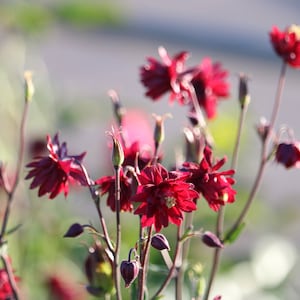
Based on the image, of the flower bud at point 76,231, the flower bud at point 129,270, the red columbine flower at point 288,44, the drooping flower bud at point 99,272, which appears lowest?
the drooping flower bud at point 99,272

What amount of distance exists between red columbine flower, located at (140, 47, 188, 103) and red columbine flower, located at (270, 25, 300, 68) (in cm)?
19

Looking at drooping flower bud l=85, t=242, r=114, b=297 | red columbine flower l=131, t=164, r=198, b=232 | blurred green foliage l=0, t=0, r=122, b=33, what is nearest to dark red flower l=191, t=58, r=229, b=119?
drooping flower bud l=85, t=242, r=114, b=297

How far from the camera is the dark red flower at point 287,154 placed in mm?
1631

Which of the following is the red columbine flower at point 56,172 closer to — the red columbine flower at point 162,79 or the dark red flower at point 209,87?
the red columbine flower at point 162,79

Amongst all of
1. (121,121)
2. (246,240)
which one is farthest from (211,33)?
(121,121)

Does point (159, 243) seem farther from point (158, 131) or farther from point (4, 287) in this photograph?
point (4, 287)

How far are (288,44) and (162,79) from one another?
246 millimetres

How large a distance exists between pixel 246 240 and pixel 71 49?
3.69m

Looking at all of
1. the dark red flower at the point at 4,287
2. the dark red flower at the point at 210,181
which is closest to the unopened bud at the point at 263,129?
the dark red flower at the point at 210,181

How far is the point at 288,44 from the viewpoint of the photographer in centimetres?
182

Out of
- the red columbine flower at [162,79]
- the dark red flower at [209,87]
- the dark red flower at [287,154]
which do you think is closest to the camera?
the dark red flower at [287,154]

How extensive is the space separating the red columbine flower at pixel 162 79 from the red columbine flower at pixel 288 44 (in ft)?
0.62

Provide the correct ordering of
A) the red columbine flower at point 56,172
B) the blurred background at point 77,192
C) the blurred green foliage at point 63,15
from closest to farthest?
the red columbine flower at point 56,172 < the blurred background at point 77,192 < the blurred green foliage at point 63,15

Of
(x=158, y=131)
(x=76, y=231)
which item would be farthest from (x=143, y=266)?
(x=158, y=131)
